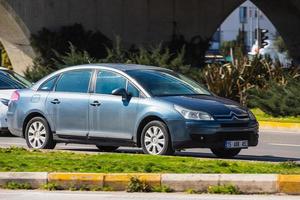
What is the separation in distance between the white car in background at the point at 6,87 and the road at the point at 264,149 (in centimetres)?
47

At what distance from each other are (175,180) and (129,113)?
12.6 ft

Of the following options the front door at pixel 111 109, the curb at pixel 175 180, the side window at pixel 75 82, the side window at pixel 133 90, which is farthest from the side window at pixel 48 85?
the curb at pixel 175 180

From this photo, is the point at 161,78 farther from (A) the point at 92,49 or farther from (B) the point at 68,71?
(A) the point at 92,49

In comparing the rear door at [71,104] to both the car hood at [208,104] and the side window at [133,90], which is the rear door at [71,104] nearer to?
the side window at [133,90]

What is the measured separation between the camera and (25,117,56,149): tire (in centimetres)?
1541

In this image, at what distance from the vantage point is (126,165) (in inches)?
457

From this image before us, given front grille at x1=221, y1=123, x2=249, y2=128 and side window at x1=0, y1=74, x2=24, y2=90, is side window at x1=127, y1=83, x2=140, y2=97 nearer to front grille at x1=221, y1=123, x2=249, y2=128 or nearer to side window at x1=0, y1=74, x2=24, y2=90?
front grille at x1=221, y1=123, x2=249, y2=128

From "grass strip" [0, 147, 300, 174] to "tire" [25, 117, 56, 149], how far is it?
2.32m

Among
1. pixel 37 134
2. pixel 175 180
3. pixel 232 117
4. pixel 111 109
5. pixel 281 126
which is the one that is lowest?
pixel 281 126

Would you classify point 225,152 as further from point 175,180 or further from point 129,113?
point 175,180

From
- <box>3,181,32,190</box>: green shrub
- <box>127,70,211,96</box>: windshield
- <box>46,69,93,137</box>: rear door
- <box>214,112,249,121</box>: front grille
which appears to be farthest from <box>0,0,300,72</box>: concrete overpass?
<box>3,181,32,190</box>: green shrub

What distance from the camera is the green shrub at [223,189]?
33.6ft

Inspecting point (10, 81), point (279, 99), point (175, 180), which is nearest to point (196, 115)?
point (175, 180)

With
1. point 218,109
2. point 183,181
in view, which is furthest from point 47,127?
point 183,181
